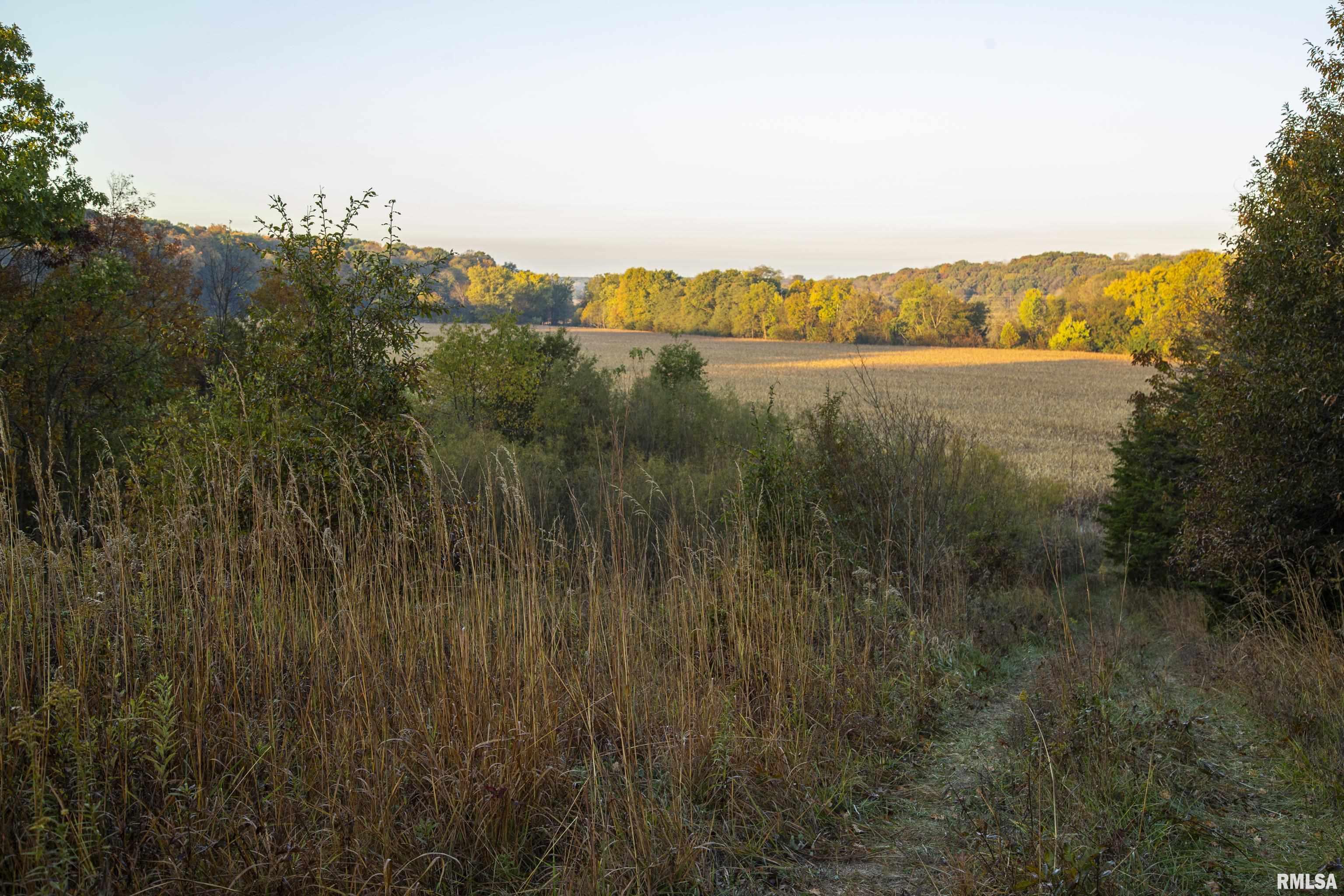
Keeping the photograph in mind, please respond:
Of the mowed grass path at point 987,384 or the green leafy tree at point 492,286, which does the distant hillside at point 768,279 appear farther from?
the mowed grass path at point 987,384

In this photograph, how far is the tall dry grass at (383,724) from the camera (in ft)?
9.60

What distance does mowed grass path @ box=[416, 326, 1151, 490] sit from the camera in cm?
2970

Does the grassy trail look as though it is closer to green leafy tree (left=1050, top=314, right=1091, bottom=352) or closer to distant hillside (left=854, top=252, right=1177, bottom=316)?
green leafy tree (left=1050, top=314, right=1091, bottom=352)

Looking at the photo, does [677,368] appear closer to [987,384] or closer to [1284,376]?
[1284,376]

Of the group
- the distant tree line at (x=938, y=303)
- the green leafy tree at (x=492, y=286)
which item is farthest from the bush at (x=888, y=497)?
the green leafy tree at (x=492, y=286)

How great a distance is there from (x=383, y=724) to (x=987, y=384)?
54045 millimetres

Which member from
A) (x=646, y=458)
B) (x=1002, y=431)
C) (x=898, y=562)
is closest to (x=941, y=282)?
(x=1002, y=431)

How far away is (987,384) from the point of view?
52969 millimetres

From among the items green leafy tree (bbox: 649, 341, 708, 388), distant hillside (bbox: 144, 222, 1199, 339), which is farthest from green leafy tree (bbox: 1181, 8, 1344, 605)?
distant hillside (bbox: 144, 222, 1199, 339)

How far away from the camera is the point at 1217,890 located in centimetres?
335

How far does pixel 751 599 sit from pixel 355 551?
2.34m

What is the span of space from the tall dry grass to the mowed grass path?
9.72 meters

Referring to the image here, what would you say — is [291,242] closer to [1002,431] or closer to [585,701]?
[585,701]

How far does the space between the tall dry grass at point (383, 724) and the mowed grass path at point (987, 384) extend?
9723mm
